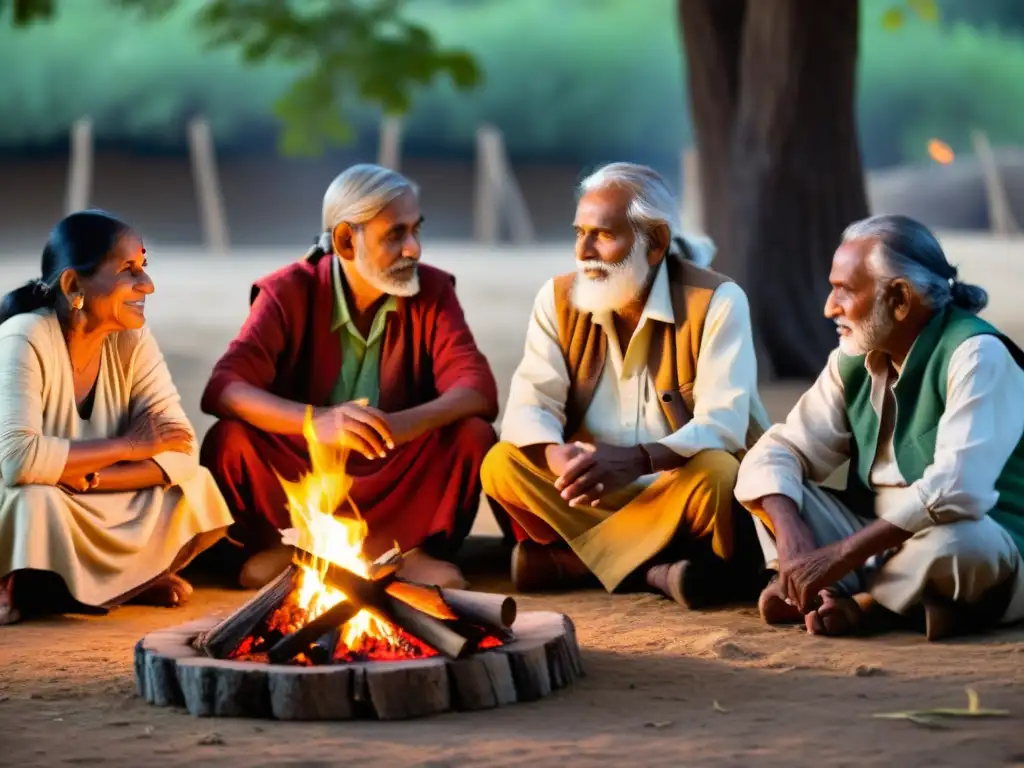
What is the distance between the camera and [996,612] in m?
5.23

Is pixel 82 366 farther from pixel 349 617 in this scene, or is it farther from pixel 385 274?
pixel 349 617

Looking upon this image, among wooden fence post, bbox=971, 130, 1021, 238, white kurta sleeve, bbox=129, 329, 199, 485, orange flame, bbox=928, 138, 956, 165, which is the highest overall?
orange flame, bbox=928, 138, 956, 165

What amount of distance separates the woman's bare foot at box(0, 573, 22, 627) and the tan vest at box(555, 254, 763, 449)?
2117 millimetres

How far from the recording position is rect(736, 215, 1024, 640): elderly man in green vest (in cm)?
511

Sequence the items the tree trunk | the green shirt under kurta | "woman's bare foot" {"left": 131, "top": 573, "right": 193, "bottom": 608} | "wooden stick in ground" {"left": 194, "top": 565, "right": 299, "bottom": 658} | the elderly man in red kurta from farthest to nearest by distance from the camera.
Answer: the tree trunk → the green shirt under kurta → the elderly man in red kurta → "woman's bare foot" {"left": 131, "top": 573, "right": 193, "bottom": 608} → "wooden stick in ground" {"left": 194, "top": 565, "right": 299, "bottom": 658}

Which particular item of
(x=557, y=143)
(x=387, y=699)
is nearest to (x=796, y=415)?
(x=387, y=699)

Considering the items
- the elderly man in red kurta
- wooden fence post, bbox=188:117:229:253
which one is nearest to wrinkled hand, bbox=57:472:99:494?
the elderly man in red kurta

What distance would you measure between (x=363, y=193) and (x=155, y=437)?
126 cm

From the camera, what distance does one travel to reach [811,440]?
566 centimetres

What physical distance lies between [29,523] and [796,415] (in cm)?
267

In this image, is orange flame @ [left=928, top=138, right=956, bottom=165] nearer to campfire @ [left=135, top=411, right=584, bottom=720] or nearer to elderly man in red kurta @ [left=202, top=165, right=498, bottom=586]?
elderly man in red kurta @ [left=202, top=165, right=498, bottom=586]

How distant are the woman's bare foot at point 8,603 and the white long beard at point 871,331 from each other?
298 cm

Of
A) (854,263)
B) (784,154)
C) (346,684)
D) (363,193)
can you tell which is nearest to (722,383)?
Answer: (854,263)

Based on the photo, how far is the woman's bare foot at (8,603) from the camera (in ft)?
18.7
